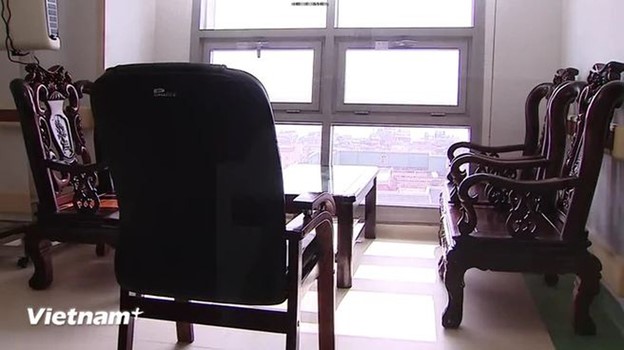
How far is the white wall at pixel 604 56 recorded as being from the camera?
8.53 feet

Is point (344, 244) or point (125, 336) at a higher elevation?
point (344, 244)

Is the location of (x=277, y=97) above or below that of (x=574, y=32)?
below

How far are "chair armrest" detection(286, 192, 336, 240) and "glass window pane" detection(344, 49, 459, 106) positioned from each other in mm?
2472

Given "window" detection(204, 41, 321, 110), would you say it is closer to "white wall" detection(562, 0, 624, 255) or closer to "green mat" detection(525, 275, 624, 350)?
"white wall" detection(562, 0, 624, 255)

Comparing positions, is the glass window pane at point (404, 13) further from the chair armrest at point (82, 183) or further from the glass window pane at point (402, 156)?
the chair armrest at point (82, 183)

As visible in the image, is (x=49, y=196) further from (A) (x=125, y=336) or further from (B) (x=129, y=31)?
(B) (x=129, y=31)

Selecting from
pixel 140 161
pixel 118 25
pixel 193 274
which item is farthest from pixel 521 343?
pixel 118 25

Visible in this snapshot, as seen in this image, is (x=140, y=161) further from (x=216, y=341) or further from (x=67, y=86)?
(x=67, y=86)

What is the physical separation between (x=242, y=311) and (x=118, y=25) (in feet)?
9.92

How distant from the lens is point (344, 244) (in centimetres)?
273

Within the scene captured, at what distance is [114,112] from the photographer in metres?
A: 1.51

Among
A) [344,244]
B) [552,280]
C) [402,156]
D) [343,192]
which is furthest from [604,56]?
[402,156]

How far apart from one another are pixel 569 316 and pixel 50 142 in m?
2.55

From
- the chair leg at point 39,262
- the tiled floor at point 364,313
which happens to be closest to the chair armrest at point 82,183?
the chair leg at point 39,262
